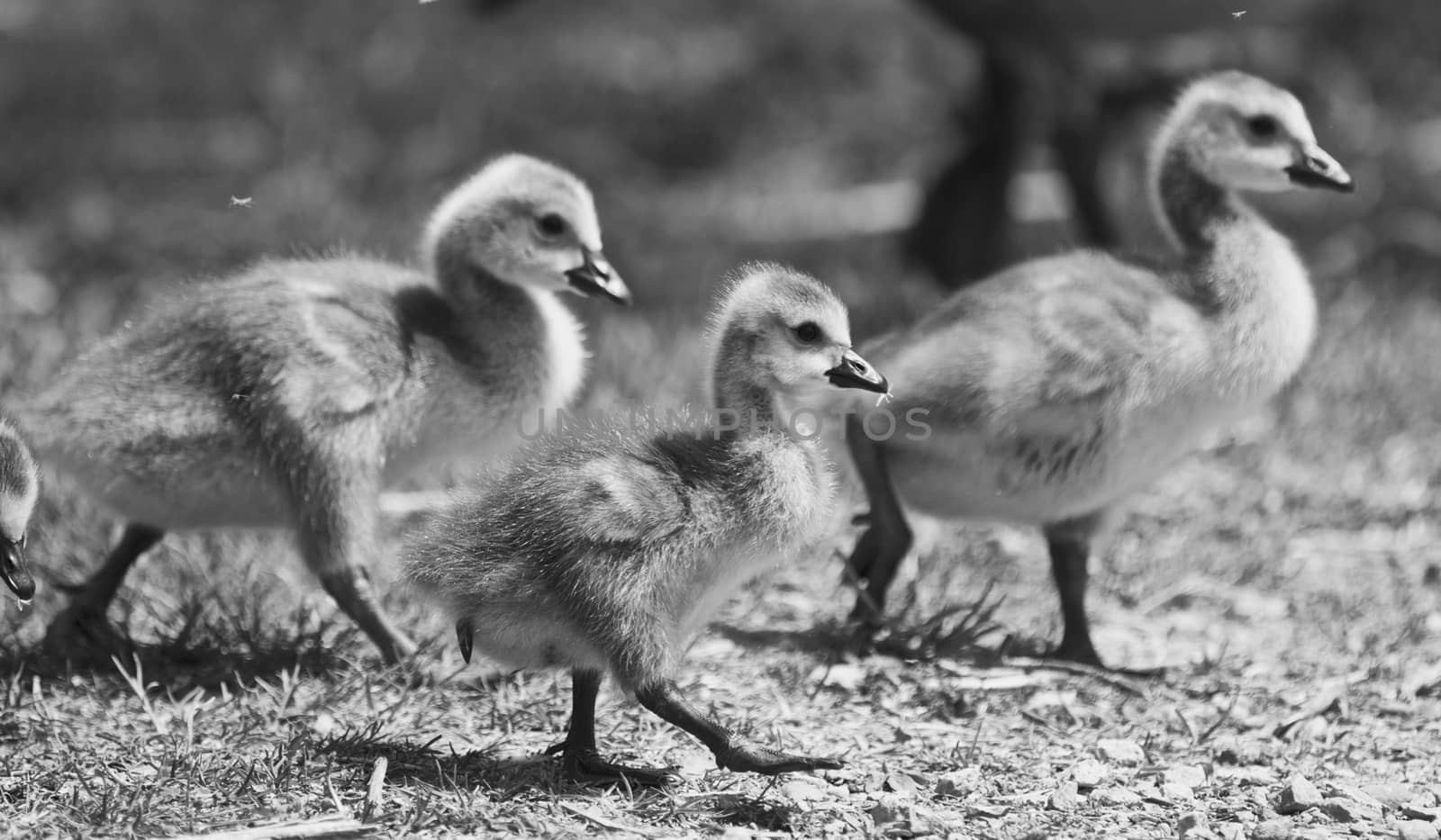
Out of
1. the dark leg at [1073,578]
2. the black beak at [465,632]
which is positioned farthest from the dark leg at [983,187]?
the black beak at [465,632]

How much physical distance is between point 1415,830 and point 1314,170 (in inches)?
80.0

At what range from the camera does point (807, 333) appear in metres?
3.63

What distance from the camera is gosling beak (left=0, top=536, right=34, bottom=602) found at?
3455mm

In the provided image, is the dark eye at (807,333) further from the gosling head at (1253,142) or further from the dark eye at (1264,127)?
the dark eye at (1264,127)

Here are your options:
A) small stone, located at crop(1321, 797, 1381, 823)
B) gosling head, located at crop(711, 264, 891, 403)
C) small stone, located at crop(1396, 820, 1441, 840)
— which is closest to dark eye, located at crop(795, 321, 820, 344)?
gosling head, located at crop(711, 264, 891, 403)

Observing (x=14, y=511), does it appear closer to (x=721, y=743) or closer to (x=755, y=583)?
(x=721, y=743)

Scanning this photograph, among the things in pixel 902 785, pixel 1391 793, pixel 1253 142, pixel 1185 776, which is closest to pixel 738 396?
pixel 902 785

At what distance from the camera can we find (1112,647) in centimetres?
478

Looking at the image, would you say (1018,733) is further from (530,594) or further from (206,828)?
(206,828)

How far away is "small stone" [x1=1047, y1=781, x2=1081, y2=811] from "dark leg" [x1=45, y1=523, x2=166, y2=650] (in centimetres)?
228

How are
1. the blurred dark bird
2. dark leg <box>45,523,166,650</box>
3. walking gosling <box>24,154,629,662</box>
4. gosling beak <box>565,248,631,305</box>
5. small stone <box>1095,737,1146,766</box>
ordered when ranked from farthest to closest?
the blurred dark bird
gosling beak <box>565,248,631,305</box>
dark leg <box>45,523,166,650</box>
walking gosling <box>24,154,629,662</box>
small stone <box>1095,737,1146,766</box>

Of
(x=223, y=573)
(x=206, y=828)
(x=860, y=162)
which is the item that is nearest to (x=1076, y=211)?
(x=860, y=162)

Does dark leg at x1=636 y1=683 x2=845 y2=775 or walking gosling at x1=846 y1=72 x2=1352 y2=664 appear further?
walking gosling at x1=846 y1=72 x2=1352 y2=664

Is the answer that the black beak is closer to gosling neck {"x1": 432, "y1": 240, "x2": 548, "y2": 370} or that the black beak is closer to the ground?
the ground
